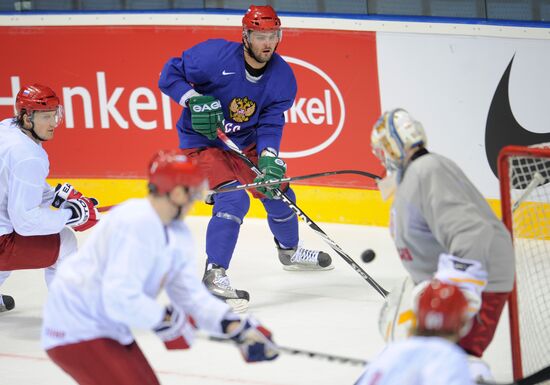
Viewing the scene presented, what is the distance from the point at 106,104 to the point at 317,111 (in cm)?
129

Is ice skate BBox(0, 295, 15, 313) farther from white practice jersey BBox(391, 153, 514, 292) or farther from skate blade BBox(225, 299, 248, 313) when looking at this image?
white practice jersey BBox(391, 153, 514, 292)

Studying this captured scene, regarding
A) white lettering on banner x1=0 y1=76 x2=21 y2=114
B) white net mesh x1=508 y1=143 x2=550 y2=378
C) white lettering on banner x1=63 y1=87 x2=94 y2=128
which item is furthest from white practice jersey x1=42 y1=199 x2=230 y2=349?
white lettering on banner x1=0 y1=76 x2=21 y2=114

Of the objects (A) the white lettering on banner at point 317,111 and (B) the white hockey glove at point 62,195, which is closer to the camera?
(B) the white hockey glove at point 62,195

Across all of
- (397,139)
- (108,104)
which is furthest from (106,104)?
(397,139)

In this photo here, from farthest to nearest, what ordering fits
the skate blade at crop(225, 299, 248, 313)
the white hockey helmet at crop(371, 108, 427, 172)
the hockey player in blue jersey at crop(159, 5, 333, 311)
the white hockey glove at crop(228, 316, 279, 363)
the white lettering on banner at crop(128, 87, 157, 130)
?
the white lettering on banner at crop(128, 87, 157, 130) < the hockey player in blue jersey at crop(159, 5, 333, 311) < the skate blade at crop(225, 299, 248, 313) < the white hockey helmet at crop(371, 108, 427, 172) < the white hockey glove at crop(228, 316, 279, 363)

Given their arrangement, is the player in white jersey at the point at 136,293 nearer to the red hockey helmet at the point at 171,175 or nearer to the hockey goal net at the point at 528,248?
the red hockey helmet at the point at 171,175

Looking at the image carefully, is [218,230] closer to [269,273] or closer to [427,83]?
[269,273]

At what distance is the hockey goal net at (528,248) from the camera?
3600 millimetres

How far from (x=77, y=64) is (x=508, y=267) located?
407 cm

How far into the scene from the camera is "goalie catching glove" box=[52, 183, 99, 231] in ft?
15.6

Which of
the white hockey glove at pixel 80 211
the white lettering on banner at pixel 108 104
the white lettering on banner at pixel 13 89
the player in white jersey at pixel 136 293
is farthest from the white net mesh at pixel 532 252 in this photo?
the white lettering on banner at pixel 13 89

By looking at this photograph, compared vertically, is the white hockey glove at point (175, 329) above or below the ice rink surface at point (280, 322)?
above

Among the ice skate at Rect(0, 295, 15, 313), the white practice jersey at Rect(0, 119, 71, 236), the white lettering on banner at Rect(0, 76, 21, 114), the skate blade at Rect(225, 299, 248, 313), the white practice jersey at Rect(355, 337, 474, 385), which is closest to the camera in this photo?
the white practice jersey at Rect(355, 337, 474, 385)

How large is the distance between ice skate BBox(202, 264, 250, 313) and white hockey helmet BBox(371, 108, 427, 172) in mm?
1786
